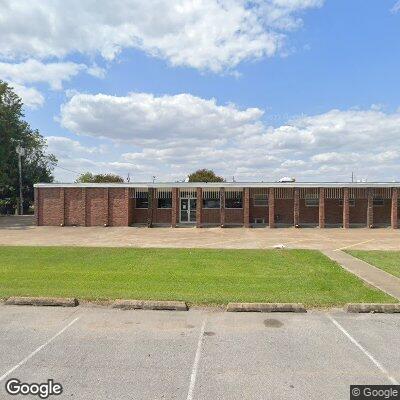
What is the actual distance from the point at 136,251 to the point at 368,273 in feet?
29.4

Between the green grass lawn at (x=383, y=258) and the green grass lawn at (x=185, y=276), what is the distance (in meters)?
1.57

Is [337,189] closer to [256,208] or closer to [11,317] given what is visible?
[256,208]

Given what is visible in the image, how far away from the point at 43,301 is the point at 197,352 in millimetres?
4288

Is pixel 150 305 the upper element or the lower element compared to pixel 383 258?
upper

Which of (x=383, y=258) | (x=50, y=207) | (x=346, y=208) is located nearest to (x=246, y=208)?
(x=346, y=208)

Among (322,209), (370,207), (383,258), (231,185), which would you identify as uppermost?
(231,185)

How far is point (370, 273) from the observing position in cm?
1253

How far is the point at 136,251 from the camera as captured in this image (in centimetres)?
1686

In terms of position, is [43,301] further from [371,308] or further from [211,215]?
[211,215]

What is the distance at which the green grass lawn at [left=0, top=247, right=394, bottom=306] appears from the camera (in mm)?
9484

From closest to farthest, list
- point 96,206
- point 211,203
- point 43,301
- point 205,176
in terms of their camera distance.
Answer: point 43,301
point 96,206
point 211,203
point 205,176

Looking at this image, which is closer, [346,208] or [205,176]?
[346,208]

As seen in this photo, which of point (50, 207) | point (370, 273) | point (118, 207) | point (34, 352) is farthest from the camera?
point (50, 207)

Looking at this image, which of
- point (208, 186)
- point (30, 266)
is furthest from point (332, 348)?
point (208, 186)
